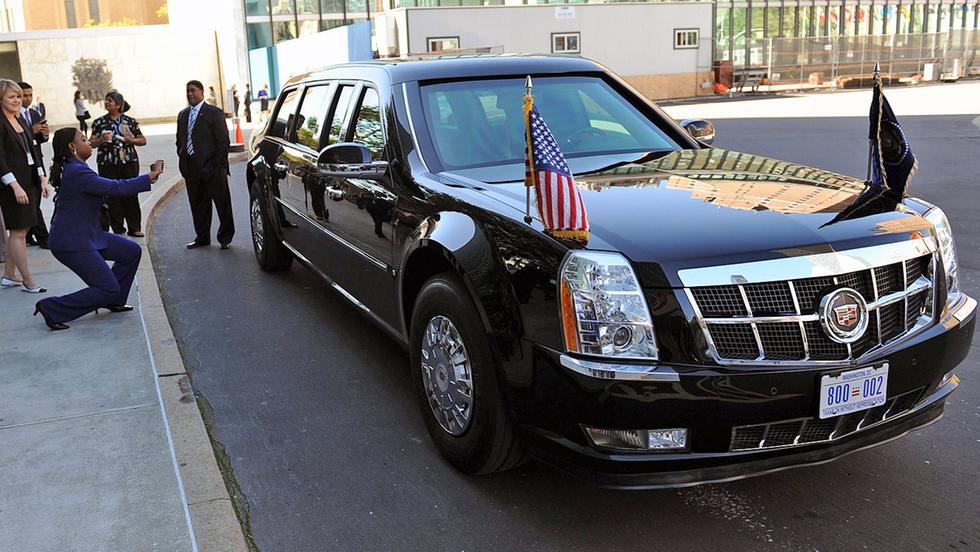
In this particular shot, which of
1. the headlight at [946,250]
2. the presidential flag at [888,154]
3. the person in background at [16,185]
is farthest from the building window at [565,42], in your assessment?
the headlight at [946,250]

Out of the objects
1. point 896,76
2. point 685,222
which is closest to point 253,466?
point 685,222

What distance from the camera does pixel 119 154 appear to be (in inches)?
409

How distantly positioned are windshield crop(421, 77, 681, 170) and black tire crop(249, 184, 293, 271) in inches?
134

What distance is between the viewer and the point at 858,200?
3.73 metres

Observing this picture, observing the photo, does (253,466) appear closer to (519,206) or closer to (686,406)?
(519,206)

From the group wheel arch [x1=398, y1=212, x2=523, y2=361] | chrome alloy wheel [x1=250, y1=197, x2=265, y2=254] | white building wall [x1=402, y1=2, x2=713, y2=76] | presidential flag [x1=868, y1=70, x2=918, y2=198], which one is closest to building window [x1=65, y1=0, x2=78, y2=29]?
white building wall [x1=402, y1=2, x2=713, y2=76]

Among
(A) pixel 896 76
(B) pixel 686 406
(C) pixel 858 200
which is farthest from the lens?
(A) pixel 896 76

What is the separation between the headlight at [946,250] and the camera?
3.70 m

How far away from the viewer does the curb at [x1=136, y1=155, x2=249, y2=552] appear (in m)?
3.60

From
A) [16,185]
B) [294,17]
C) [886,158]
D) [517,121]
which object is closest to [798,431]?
[886,158]

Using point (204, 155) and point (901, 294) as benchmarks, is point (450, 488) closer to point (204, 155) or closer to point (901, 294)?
point (901, 294)

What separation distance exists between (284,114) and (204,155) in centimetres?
256

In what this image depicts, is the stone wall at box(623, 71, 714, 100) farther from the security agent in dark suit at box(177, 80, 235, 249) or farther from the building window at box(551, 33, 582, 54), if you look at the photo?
the security agent in dark suit at box(177, 80, 235, 249)

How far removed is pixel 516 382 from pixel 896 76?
49294mm
